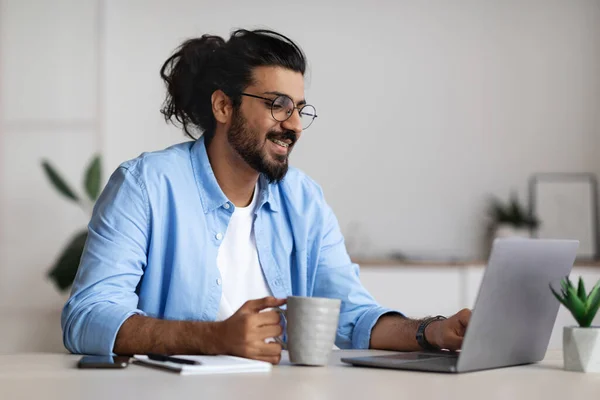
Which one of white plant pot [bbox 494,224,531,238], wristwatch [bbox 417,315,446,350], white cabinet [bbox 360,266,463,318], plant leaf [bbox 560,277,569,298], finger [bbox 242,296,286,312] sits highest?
plant leaf [bbox 560,277,569,298]

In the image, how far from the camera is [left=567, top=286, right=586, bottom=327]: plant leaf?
1407 mm

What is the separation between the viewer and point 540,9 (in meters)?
5.03

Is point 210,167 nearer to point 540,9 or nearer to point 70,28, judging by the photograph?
point 70,28

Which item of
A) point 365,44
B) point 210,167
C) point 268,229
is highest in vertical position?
point 365,44

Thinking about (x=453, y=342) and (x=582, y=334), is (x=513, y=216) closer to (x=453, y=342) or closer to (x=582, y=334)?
(x=453, y=342)

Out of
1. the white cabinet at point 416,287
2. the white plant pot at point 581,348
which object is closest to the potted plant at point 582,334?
the white plant pot at point 581,348

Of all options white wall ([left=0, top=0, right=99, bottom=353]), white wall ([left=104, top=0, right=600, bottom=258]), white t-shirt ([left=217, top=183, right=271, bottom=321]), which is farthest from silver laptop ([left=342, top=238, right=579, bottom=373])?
white wall ([left=0, top=0, right=99, bottom=353])

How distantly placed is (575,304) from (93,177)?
3652 millimetres

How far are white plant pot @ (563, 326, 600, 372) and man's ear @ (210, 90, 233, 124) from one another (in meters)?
1.15

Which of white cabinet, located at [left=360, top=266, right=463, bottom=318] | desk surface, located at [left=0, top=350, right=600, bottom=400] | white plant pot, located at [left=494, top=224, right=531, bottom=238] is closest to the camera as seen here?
desk surface, located at [left=0, top=350, right=600, bottom=400]

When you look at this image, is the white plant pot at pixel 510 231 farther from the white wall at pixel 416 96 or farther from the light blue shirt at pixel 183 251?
the light blue shirt at pixel 183 251

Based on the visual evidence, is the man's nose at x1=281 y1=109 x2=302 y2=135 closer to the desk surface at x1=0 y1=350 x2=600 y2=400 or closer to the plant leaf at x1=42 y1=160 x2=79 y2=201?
the desk surface at x1=0 y1=350 x2=600 y2=400

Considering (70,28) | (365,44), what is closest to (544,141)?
(365,44)

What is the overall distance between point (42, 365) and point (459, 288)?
3211 millimetres
